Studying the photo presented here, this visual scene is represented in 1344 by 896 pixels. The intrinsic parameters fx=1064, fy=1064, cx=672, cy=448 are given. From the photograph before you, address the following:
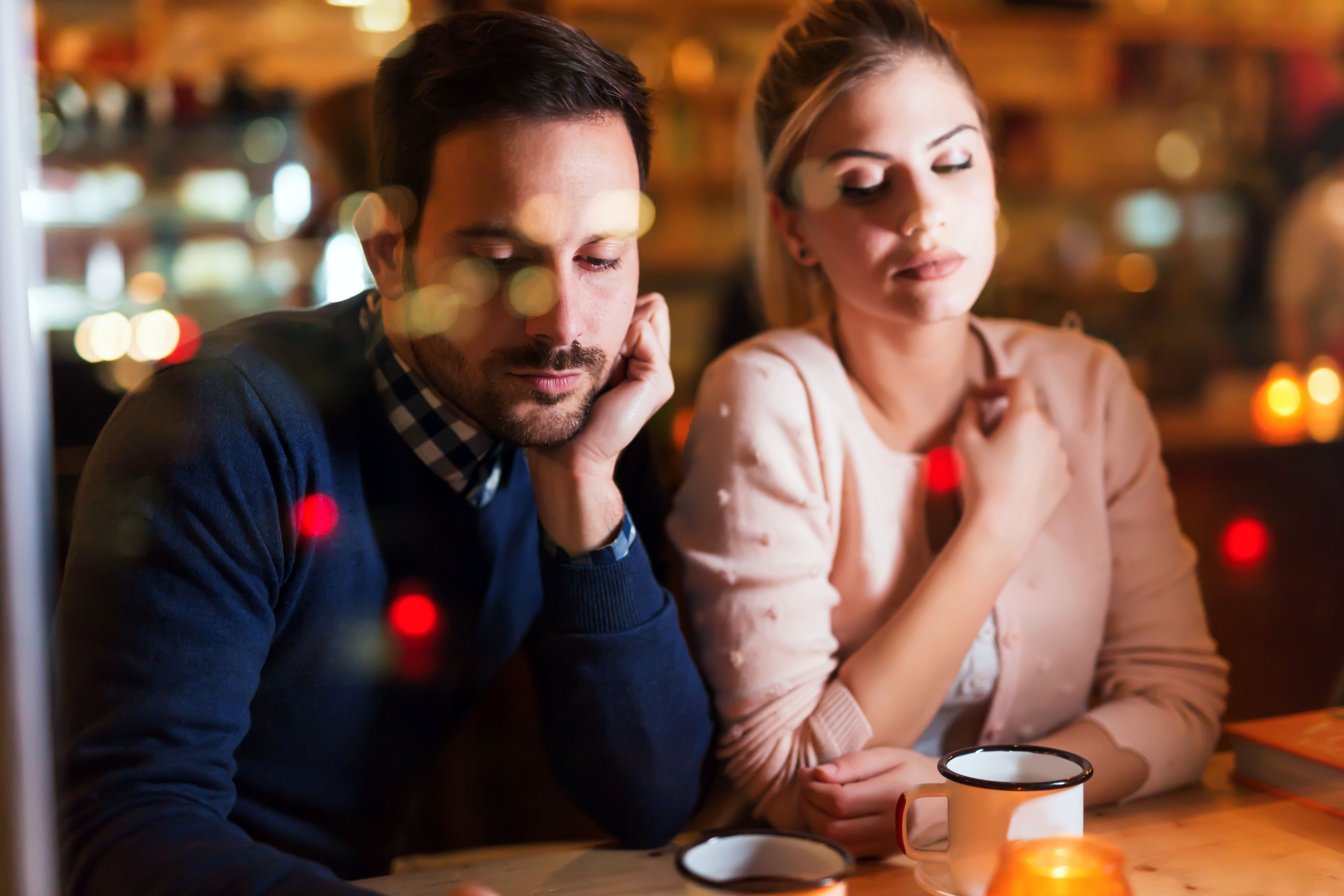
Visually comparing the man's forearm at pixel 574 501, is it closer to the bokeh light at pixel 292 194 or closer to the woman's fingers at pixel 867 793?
the woman's fingers at pixel 867 793

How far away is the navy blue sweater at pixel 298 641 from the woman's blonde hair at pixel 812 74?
222mm

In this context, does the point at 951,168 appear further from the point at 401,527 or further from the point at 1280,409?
the point at 1280,409

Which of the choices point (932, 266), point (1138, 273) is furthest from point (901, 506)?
point (1138, 273)

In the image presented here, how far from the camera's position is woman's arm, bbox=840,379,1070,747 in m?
0.77

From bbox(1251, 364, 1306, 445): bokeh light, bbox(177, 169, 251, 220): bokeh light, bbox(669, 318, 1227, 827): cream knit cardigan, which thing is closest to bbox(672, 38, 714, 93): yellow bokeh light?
bbox(177, 169, 251, 220): bokeh light

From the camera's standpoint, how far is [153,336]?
875 millimetres

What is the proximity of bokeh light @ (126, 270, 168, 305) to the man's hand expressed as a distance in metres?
0.77

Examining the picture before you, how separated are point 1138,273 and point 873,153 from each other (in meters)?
2.56

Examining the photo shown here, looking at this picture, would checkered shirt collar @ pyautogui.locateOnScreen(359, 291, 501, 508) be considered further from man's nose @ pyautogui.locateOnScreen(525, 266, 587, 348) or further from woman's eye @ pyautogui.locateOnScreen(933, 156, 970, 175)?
woman's eye @ pyautogui.locateOnScreen(933, 156, 970, 175)

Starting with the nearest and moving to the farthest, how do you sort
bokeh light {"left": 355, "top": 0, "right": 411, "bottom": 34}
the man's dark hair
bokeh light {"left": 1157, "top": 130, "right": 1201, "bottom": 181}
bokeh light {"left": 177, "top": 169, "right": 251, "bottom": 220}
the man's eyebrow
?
the man's dark hair < the man's eyebrow < bokeh light {"left": 355, "top": 0, "right": 411, "bottom": 34} < bokeh light {"left": 177, "top": 169, "right": 251, "bottom": 220} < bokeh light {"left": 1157, "top": 130, "right": 1201, "bottom": 181}

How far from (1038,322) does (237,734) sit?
29.3 inches

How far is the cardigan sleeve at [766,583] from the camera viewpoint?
77cm

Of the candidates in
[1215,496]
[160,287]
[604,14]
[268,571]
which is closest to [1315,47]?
[1215,496]

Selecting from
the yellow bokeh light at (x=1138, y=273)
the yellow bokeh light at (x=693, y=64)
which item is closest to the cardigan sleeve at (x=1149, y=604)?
the yellow bokeh light at (x=693, y=64)
